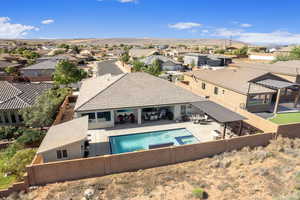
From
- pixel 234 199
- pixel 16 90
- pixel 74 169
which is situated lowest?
pixel 234 199

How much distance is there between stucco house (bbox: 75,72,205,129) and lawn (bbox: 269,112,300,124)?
861 cm

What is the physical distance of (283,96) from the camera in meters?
29.6

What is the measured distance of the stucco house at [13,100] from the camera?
1900 cm

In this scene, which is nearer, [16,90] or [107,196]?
[107,196]

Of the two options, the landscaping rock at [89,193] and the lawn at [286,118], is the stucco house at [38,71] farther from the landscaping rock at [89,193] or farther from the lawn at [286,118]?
the lawn at [286,118]

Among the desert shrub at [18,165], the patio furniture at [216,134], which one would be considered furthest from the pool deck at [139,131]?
the desert shrub at [18,165]

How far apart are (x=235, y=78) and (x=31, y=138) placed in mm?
25062

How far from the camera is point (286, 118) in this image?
2186 centimetres

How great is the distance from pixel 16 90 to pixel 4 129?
6239 millimetres

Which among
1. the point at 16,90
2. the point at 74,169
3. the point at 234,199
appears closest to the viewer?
the point at 234,199

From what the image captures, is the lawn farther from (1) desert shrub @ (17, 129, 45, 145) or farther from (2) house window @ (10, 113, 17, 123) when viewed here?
(2) house window @ (10, 113, 17, 123)

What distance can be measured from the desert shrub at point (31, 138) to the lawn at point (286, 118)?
23.4 metres

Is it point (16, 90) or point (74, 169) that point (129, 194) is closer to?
point (74, 169)

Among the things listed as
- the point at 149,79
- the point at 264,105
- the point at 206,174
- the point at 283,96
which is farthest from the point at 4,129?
the point at 283,96
